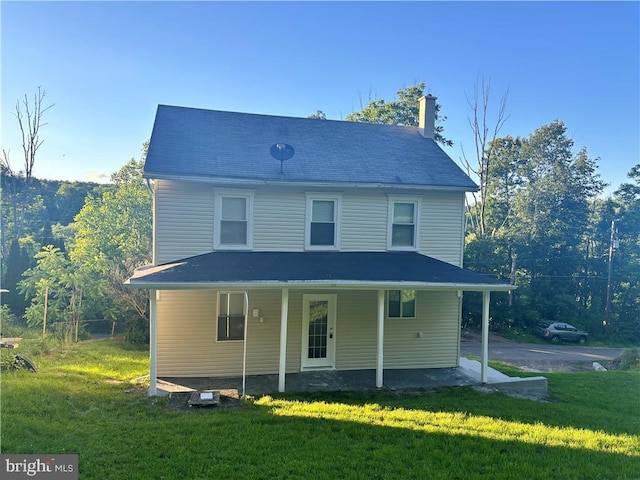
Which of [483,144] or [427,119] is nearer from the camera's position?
[427,119]

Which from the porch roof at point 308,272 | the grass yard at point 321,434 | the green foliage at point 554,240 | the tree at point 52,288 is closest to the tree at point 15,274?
the tree at point 52,288

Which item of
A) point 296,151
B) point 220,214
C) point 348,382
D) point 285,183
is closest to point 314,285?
point 348,382

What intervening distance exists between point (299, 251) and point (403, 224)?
308cm

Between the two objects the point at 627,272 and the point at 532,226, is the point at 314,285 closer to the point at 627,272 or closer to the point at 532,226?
the point at 532,226

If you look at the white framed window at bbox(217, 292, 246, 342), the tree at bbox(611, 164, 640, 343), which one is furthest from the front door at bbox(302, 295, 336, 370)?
the tree at bbox(611, 164, 640, 343)

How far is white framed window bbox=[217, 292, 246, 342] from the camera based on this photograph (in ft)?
32.3

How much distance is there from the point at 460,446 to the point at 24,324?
19.2 metres

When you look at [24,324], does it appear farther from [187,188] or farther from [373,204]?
[373,204]

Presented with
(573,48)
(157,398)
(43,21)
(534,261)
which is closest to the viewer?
(157,398)

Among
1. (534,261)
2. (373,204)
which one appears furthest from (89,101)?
(534,261)

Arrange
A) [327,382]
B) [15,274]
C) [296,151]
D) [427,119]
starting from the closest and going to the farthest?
[327,382]
[296,151]
[427,119]
[15,274]

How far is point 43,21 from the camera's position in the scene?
8750mm

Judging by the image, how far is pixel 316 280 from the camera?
842 centimetres

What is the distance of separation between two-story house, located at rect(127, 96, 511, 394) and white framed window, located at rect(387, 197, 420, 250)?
0.03 meters
